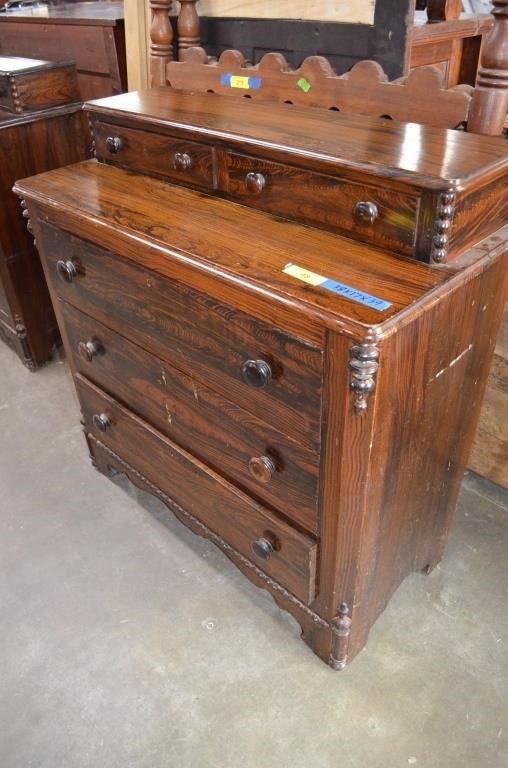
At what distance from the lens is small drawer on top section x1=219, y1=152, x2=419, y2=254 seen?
103 centimetres

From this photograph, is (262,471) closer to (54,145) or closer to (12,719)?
(12,719)

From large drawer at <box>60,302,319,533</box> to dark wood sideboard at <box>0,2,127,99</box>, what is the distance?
1.34 metres

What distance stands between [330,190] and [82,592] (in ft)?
4.06

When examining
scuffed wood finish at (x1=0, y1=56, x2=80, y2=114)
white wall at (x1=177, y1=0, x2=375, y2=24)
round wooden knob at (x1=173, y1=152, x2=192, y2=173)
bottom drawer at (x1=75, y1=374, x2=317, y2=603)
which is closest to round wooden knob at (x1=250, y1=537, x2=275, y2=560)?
bottom drawer at (x1=75, y1=374, x2=317, y2=603)

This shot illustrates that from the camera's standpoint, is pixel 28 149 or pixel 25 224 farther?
pixel 25 224

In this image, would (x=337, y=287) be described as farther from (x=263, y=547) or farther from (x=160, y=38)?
(x=160, y=38)

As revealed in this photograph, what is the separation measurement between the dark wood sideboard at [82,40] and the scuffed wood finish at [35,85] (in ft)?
0.72

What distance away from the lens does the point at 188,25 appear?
5.90ft

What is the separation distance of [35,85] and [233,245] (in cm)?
152

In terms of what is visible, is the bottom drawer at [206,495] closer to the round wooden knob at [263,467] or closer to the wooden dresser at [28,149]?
the round wooden knob at [263,467]

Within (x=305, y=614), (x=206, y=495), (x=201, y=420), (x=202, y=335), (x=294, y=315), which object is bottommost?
(x=305, y=614)

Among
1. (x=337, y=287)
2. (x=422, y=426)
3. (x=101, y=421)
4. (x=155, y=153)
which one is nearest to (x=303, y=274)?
(x=337, y=287)

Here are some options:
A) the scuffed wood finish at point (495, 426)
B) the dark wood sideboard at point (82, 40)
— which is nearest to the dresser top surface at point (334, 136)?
the scuffed wood finish at point (495, 426)

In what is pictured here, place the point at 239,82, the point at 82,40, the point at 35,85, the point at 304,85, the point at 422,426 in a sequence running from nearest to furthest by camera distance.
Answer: the point at 422,426 → the point at 304,85 → the point at 239,82 → the point at 35,85 → the point at 82,40
